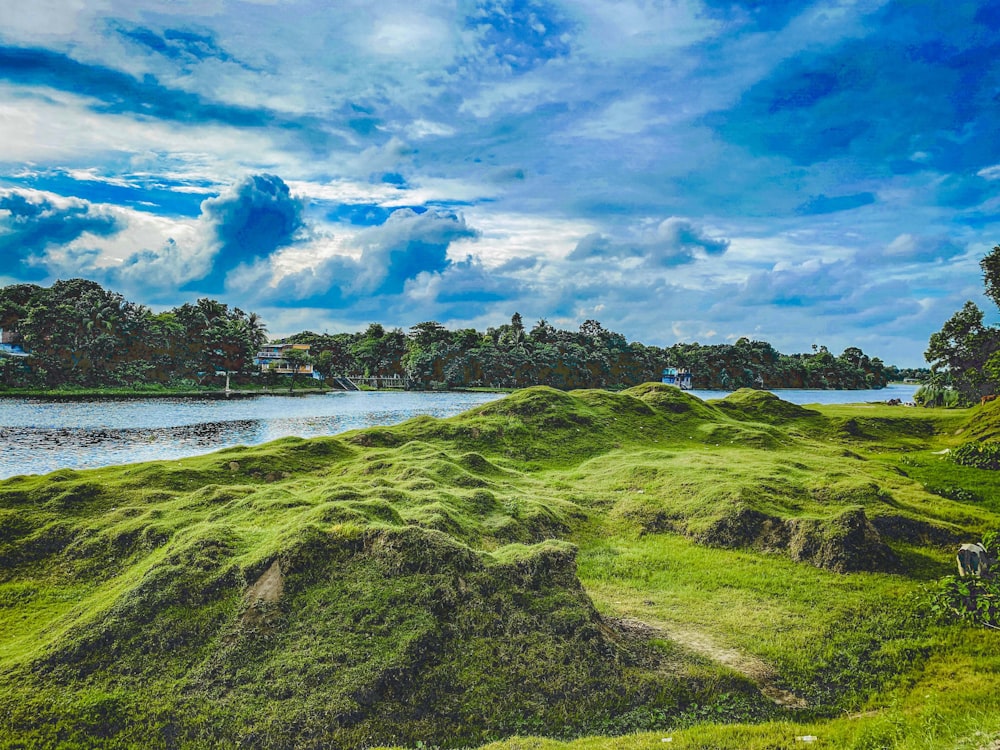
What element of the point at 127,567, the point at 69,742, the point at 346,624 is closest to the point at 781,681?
the point at 346,624

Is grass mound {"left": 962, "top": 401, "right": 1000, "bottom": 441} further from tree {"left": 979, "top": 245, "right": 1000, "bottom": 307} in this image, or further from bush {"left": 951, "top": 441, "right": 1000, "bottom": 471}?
bush {"left": 951, "top": 441, "right": 1000, "bottom": 471}

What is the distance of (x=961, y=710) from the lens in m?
8.45

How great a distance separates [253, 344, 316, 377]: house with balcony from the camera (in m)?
126

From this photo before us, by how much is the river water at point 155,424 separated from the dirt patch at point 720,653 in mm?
37750

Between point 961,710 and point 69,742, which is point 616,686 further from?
point 69,742

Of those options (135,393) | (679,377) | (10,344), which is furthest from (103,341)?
(679,377)

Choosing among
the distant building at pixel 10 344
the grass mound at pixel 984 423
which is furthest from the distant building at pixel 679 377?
the distant building at pixel 10 344

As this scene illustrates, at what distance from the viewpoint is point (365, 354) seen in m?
144

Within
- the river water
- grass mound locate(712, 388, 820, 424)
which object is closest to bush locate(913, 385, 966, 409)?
grass mound locate(712, 388, 820, 424)

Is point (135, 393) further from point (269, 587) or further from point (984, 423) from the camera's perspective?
point (984, 423)

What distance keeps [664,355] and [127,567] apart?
524 feet

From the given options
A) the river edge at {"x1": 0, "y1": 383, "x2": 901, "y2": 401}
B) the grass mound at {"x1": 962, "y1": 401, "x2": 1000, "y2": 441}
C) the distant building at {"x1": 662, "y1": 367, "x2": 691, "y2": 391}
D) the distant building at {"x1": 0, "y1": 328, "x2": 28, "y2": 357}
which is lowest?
the river edge at {"x1": 0, "y1": 383, "x2": 901, "y2": 401}

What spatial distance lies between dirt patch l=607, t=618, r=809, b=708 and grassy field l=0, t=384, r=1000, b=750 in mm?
53

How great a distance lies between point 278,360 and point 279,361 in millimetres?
702
